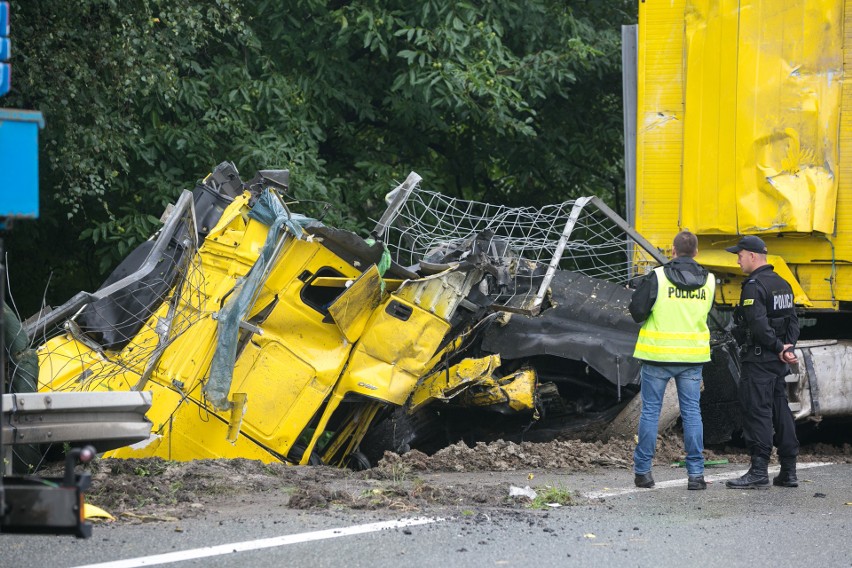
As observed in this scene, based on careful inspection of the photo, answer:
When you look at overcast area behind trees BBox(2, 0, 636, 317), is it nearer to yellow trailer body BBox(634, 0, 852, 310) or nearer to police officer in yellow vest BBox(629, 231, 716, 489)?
yellow trailer body BBox(634, 0, 852, 310)

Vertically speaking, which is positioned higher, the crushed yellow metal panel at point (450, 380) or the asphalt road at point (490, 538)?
the crushed yellow metal panel at point (450, 380)

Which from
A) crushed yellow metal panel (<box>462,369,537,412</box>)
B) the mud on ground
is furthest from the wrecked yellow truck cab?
the mud on ground

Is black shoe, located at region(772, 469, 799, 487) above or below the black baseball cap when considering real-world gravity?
below

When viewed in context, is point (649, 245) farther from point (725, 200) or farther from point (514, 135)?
point (514, 135)

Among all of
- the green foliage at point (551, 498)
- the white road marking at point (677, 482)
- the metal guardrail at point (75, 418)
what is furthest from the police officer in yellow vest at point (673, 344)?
Answer: the metal guardrail at point (75, 418)

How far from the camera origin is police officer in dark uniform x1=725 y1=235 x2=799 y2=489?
6559mm

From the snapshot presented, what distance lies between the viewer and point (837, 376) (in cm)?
810

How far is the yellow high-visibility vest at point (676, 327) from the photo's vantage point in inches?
252

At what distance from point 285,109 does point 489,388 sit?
421 cm

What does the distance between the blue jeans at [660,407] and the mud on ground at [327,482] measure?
739mm

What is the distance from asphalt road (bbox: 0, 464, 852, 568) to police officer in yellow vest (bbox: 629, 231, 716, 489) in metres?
0.43

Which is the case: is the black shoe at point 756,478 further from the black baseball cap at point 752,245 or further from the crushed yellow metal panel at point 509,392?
the crushed yellow metal panel at point 509,392

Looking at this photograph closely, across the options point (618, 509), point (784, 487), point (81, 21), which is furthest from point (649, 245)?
point (81, 21)

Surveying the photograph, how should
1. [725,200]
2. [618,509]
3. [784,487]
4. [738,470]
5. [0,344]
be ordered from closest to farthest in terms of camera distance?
[0,344] → [618,509] → [784,487] → [738,470] → [725,200]
